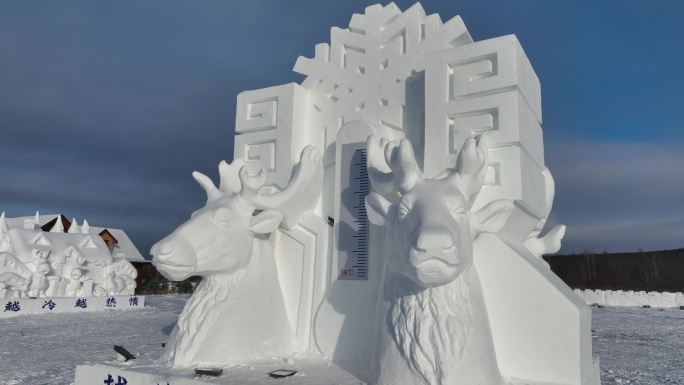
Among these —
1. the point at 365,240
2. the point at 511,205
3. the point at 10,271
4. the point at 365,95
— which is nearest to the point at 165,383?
the point at 365,240

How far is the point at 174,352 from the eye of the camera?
133 inches

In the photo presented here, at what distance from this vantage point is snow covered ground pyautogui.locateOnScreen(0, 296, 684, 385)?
5367 mm

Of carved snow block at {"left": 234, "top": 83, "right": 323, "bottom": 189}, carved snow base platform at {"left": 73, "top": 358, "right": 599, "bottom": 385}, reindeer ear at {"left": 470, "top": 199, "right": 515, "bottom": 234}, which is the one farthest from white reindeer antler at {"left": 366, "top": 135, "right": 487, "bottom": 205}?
carved snow block at {"left": 234, "top": 83, "right": 323, "bottom": 189}

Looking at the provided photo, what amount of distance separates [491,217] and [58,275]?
13061 mm

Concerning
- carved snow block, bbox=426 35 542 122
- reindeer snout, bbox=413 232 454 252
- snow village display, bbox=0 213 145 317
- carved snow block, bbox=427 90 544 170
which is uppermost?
carved snow block, bbox=426 35 542 122

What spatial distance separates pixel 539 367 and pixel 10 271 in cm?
1232

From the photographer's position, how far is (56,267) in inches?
494

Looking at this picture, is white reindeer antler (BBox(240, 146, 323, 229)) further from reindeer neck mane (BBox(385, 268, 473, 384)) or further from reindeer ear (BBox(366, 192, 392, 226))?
reindeer neck mane (BBox(385, 268, 473, 384))

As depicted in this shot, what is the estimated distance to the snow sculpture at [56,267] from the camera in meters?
11.2

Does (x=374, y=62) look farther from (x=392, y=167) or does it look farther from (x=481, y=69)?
(x=392, y=167)

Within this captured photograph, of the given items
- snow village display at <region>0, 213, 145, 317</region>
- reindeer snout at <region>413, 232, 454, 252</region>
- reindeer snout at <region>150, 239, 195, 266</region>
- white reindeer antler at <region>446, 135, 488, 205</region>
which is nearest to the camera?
reindeer snout at <region>413, 232, 454, 252</region>

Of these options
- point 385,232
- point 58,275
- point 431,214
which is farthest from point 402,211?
point 58,275

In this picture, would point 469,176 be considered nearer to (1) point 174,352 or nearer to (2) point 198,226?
(2) point 198,226

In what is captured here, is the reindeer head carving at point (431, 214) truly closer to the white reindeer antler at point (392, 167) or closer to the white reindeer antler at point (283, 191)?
the white reindeer antler at point (392, 167)
